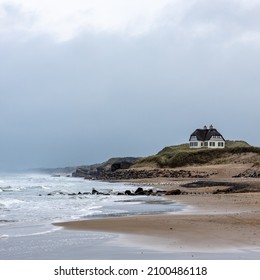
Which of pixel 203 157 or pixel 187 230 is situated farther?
pixel 203 157

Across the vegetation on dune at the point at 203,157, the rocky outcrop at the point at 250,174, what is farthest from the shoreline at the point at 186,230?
the vegetation on dune at the point at 203,157

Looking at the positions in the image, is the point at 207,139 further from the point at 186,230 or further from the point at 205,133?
the point at 186,230

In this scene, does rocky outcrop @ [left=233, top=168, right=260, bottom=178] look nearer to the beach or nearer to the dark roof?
the beach

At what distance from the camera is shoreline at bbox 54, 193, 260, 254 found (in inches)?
503

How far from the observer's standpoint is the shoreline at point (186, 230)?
12.8 meters

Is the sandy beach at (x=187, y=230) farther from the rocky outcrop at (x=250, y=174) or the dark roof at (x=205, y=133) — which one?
the dark roof at (x=205, y=133)

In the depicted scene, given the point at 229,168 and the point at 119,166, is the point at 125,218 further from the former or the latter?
the point at 119,166

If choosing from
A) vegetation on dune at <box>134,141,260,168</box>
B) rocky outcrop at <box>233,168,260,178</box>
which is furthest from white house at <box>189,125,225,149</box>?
rocky outcrop at <box>233,168,260,178</box>

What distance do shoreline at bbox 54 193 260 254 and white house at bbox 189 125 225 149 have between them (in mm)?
92668

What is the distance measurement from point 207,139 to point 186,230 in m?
99.1

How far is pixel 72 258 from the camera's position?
11312 millimetres

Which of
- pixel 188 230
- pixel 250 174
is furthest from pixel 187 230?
pixel 250 174

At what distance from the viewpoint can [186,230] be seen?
15.7 m
